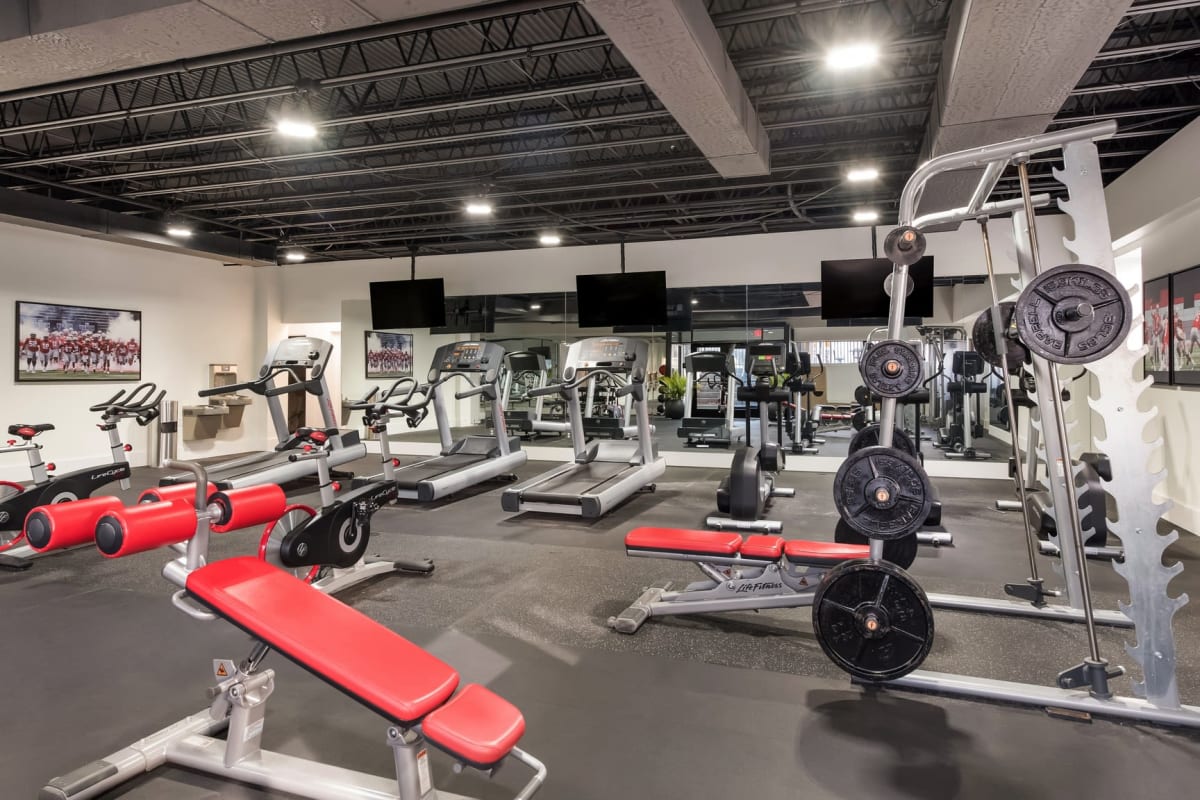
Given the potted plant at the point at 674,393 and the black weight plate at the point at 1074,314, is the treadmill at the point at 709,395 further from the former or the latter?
the black weight plate at the point at 1074,314

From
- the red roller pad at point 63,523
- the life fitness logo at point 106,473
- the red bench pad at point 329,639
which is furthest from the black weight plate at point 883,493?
the life fitness logo at point 106,473

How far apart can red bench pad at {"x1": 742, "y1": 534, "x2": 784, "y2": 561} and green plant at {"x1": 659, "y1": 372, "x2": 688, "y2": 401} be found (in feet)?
19.9

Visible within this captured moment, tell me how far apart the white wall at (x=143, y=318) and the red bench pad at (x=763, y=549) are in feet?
27.8

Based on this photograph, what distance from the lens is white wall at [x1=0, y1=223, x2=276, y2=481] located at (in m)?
7.65

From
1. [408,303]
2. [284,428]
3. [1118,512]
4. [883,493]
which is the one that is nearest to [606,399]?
[408,303]

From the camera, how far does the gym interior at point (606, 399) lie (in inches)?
85.2

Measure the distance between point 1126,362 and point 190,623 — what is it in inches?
169

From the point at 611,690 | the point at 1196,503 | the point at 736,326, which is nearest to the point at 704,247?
the point at 736,326

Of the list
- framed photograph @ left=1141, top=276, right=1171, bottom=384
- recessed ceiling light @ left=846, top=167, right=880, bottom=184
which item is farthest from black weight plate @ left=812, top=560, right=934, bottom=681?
recessed ceiling light @ left=846, top=167, right=880, bottom=184

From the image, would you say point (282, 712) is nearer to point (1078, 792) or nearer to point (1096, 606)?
point (1078, 792)

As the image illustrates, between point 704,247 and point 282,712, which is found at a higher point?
point 704,247

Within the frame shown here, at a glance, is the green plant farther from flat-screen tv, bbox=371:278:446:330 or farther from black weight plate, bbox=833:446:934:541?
black weight plate, bbox=833:446:934:541

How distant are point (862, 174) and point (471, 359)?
450 cm

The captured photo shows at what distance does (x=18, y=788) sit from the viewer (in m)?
2.04
